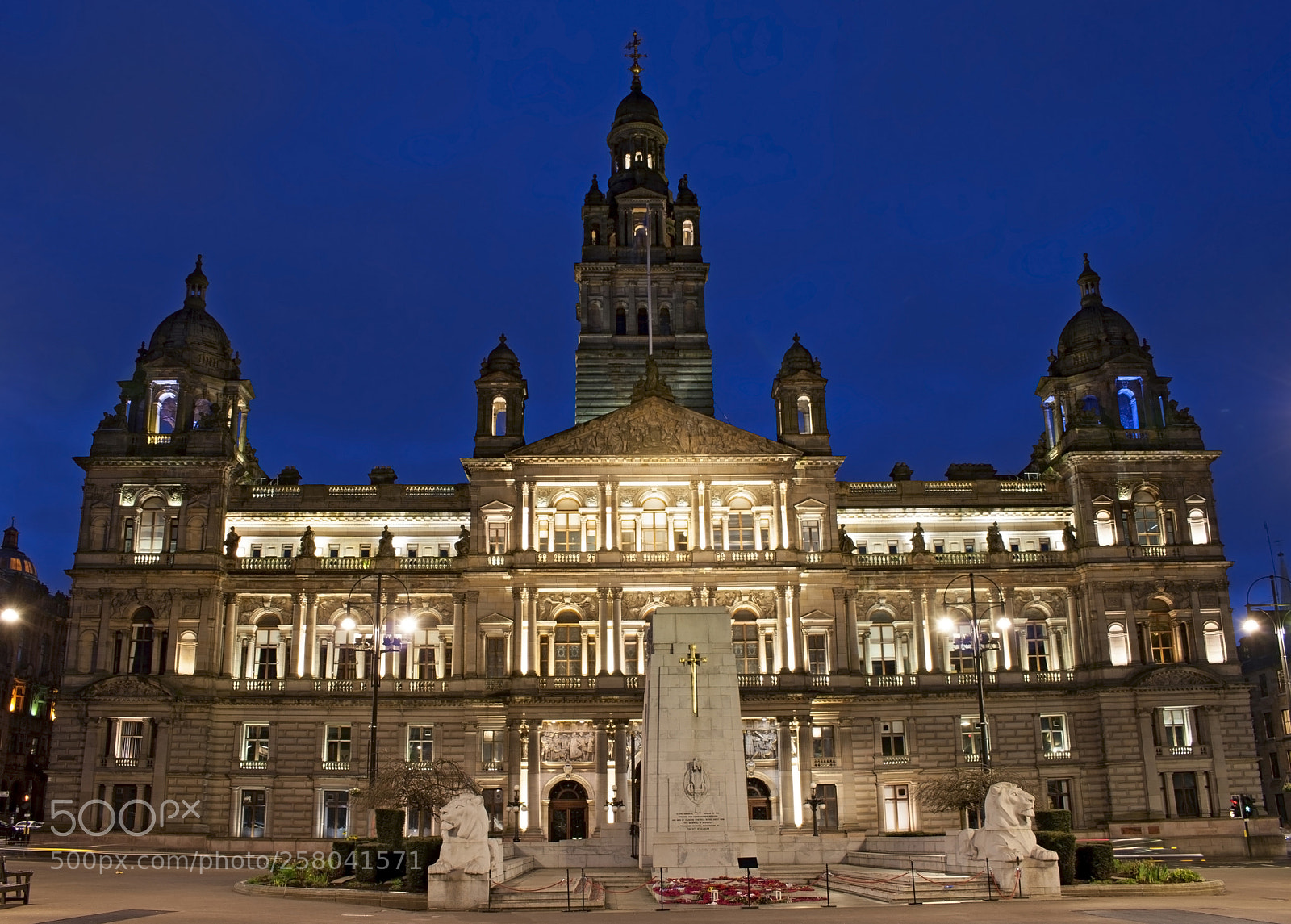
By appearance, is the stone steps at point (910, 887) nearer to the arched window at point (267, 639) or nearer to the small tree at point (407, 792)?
the small tree at point (407, 792)

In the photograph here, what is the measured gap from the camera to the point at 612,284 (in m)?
79.9

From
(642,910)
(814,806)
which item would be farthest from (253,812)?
(642,910)

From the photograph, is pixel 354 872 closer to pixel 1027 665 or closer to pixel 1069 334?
pixel 1027 665

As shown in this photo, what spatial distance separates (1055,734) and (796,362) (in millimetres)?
24408

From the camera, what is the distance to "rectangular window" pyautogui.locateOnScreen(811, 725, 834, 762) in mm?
63688

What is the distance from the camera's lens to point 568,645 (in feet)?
212

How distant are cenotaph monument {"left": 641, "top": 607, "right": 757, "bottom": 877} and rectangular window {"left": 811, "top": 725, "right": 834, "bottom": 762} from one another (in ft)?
90.3

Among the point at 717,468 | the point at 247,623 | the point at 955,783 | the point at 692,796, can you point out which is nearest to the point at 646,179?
the point at 717,468

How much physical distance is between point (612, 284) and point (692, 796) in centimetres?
4878

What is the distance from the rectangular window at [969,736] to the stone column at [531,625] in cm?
2262

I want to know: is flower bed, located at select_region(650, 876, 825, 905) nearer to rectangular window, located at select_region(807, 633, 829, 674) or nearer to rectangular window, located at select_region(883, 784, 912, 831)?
rectangular window, located at select_region(807, 633, 829, 674)

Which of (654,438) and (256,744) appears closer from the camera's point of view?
(256,744)

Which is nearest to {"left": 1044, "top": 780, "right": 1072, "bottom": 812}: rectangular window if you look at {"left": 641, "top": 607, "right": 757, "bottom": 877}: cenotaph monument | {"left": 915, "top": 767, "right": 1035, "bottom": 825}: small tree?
{"left": 915, "top": 767, "right": 1035, "bottom": 825}: small tree

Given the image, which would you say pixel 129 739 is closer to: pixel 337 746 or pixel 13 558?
pixel 337 746
